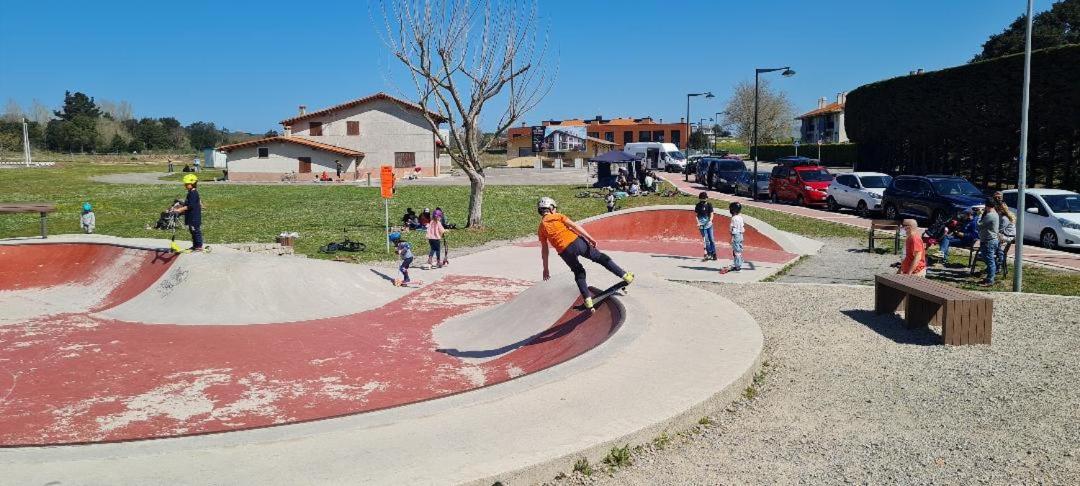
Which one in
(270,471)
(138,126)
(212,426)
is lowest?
(212,426)

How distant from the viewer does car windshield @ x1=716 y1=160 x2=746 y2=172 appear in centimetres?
4031

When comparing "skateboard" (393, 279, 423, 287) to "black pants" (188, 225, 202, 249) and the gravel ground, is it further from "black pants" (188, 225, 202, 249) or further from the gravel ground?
the gravel ground

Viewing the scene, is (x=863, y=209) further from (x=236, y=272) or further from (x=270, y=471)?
(x=270, y=471)

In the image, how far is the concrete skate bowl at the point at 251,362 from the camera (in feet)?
25.5

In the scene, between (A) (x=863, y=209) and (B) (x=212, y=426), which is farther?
(A) (x=863, y=209)

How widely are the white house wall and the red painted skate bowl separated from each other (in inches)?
1555

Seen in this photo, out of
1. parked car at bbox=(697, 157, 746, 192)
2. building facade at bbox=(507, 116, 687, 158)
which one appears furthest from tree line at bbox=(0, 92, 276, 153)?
parked car at bbox=(697, 157, 746, 192)

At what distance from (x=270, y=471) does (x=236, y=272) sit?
912 cm

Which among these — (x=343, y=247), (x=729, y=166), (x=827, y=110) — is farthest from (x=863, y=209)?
(x=827, y=110)

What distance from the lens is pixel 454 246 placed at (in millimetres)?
20109

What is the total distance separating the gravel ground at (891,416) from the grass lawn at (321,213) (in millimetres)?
5068

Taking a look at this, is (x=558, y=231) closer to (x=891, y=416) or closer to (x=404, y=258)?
(x=891, y=416)

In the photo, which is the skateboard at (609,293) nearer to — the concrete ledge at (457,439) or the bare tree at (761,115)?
the concrete ledge at (457,439)

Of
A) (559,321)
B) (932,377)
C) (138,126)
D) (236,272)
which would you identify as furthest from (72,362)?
(138,126)
